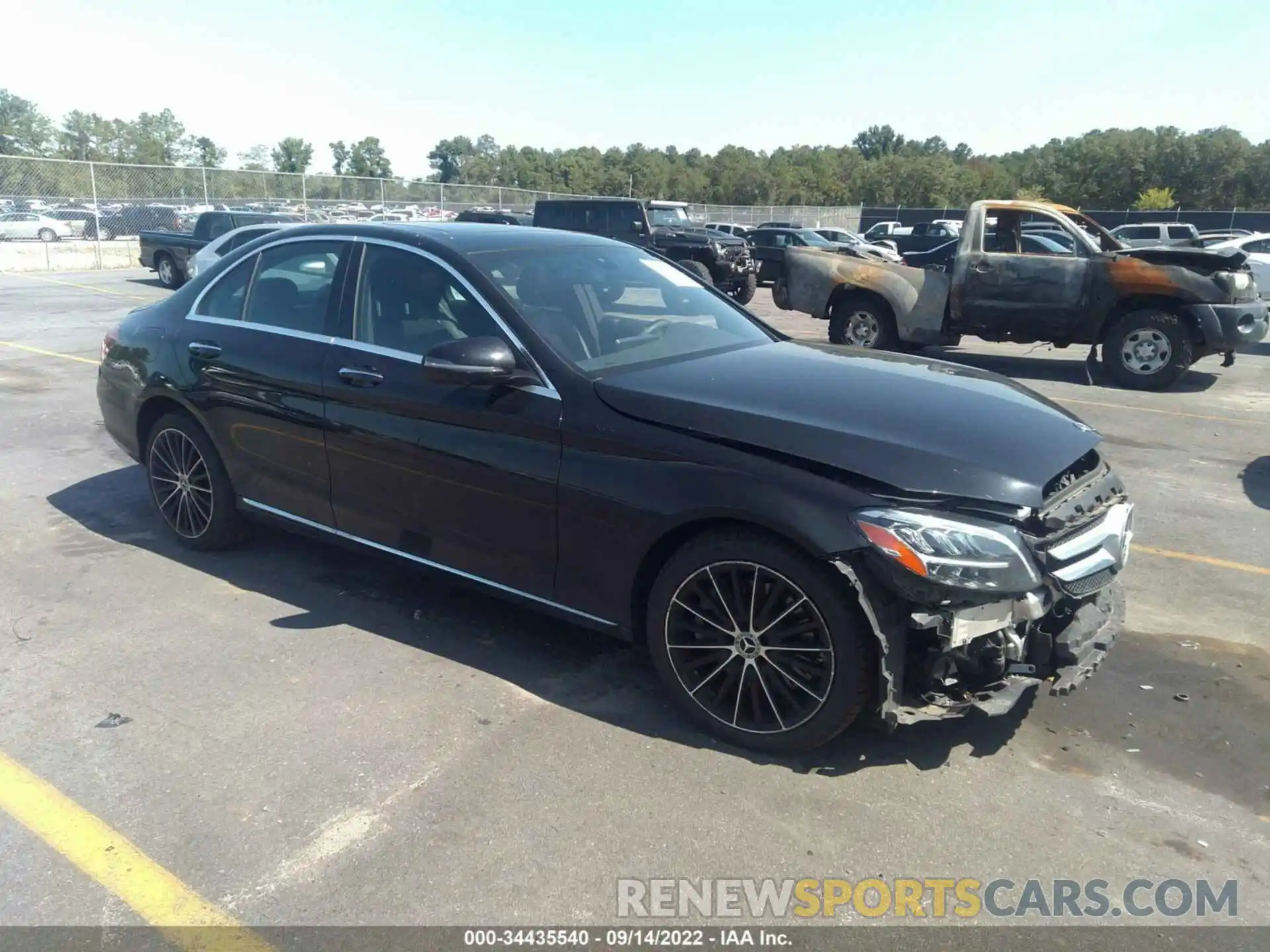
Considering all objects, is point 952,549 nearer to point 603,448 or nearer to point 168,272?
point 603,448

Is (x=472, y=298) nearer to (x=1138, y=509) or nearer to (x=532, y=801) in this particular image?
(x=532, y=801)

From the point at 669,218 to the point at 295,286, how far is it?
20.4 meters

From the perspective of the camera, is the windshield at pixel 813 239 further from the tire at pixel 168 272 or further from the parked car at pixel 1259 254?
the tire at pixel 168 272

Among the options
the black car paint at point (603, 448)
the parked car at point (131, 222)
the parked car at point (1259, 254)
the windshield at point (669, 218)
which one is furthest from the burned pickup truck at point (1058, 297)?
the parked car at point (131, 222)

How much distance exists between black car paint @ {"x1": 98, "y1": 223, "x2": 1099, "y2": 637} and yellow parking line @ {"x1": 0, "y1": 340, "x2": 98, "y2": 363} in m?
7.93

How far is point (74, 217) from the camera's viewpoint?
86.9 feet

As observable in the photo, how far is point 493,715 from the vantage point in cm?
367

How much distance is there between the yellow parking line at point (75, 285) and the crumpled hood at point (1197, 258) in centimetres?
1701

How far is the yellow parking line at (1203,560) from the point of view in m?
5.30

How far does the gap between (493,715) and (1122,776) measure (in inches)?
88.5

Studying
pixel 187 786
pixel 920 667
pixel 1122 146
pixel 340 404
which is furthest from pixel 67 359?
pixel 1122 146

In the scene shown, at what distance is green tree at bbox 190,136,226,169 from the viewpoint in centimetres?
7280

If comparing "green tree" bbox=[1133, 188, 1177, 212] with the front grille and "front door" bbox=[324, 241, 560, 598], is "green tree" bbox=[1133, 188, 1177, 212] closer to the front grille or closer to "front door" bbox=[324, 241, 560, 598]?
the front grille

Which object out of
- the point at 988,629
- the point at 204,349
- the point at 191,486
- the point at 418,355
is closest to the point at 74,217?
the point at 191,486
